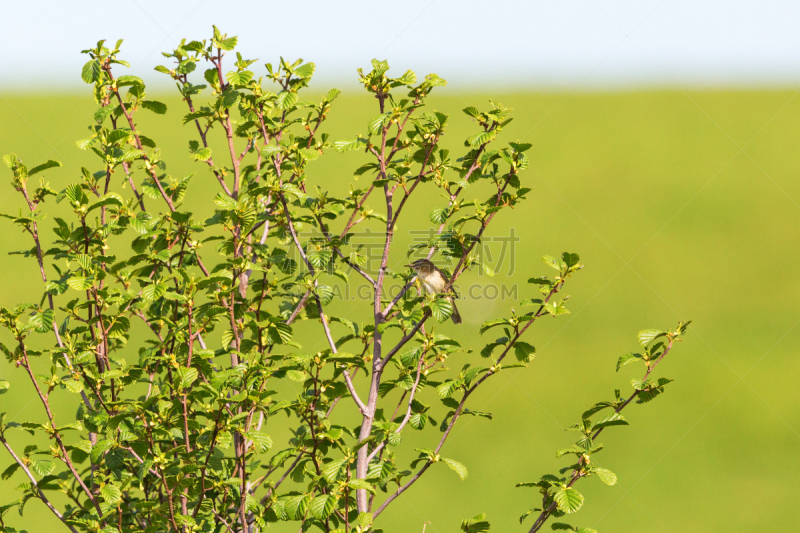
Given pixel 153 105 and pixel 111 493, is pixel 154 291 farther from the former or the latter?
pixel 153 105

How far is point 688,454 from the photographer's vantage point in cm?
1283

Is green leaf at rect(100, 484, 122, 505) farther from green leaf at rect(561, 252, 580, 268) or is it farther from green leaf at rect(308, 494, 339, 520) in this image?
green leaf at rect(561, 252, 580, 268)

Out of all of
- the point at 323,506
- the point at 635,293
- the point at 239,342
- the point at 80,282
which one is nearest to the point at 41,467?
the point at 80,282

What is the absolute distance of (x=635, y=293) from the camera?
18.2 metres

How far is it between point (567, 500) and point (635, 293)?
16.6 metres

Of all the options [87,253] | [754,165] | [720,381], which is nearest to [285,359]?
[87,253]

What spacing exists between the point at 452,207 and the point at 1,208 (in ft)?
66.6

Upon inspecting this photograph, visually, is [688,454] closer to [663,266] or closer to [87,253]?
[663,266]

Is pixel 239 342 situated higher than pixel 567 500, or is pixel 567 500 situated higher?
pixel 239 342

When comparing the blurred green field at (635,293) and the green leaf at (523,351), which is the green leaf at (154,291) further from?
the blurred green field at (635,293)

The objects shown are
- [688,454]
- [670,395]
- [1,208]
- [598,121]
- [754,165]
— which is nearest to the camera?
[688,454]

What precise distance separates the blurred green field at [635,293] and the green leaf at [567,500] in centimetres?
765

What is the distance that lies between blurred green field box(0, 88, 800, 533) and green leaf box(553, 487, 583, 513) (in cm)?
765

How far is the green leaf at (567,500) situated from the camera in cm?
282
